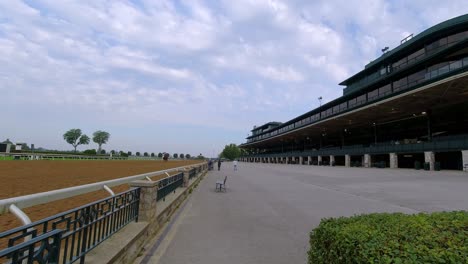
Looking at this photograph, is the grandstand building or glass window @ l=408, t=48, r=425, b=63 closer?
the grandstand building

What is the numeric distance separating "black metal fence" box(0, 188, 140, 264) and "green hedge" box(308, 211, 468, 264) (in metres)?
2.85

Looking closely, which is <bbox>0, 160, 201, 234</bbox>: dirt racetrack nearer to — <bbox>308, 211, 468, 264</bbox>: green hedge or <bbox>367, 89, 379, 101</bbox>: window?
<bbox>308, 211, 468, 264</bbox>: green hedge

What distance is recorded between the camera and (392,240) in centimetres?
278

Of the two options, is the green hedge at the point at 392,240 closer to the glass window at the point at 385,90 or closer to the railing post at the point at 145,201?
the railing post at the point at 145,201

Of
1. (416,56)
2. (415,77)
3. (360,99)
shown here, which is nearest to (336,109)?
(360,99)

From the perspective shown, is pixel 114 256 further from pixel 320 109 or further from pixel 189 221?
pixel 320 109

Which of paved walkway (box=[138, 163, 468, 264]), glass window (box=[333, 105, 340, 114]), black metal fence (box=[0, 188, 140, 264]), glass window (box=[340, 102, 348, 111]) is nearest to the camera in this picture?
black metal fence (box=[0, 188, 140, 264])

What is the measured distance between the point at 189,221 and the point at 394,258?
656 centimetres

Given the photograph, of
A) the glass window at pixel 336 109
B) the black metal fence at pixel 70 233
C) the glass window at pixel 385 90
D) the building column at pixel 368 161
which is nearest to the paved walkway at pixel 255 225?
the black metal fence at pixel 70 233

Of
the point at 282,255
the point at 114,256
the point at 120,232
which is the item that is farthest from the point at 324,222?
the point at 120,232

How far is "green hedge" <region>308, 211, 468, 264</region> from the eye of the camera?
2459 mm

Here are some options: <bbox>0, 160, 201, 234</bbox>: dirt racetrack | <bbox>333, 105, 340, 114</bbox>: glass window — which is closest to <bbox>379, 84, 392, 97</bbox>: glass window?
<bbox>333, 105, 340, 114</bbox>: glass window

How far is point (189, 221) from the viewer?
26.9 feet

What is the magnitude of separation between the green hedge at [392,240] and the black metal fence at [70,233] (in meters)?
2.85
